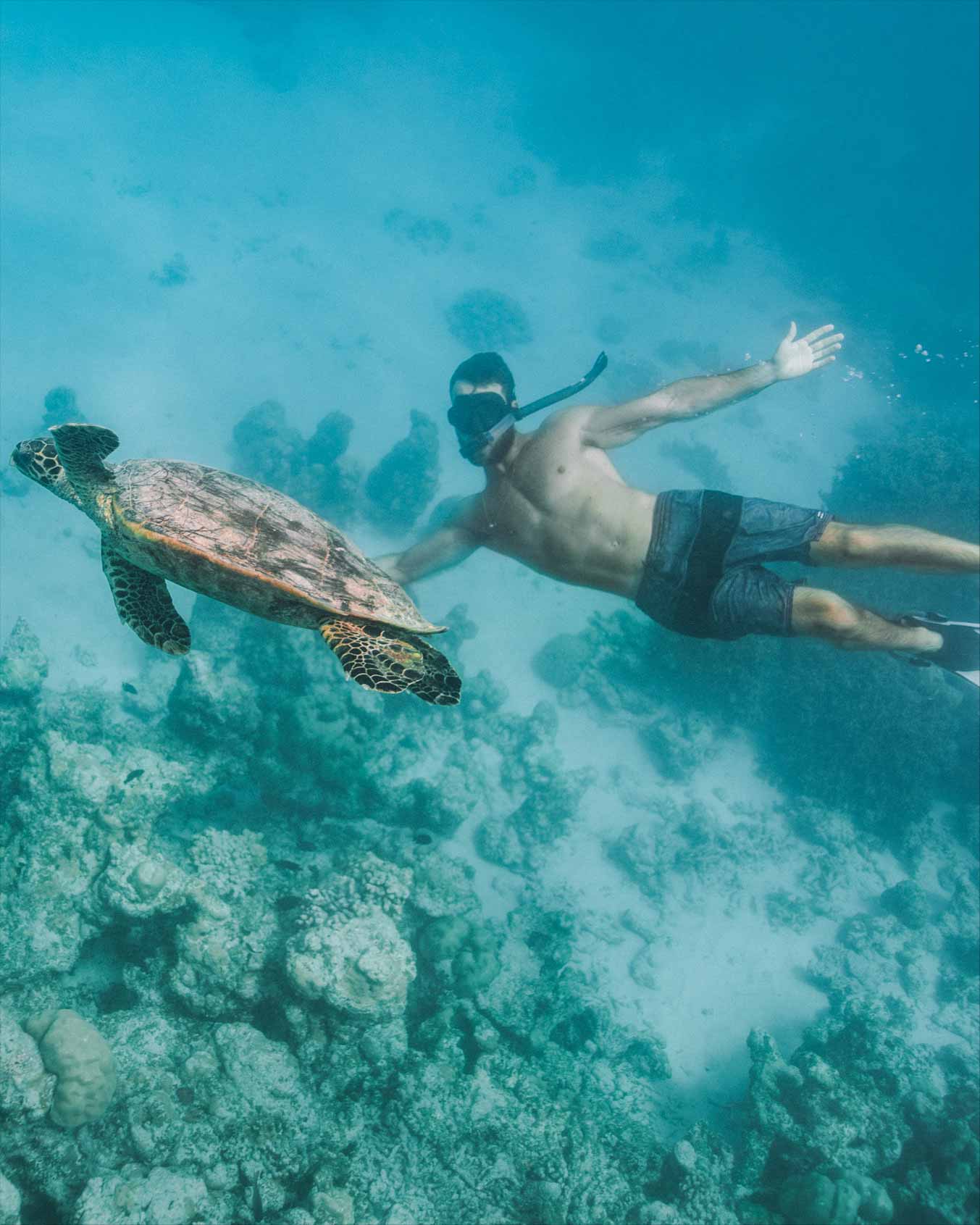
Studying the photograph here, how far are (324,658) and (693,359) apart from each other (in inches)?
905

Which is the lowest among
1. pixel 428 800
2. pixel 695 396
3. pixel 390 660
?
pixel 428 800

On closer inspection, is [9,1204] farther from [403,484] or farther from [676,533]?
[403,484]

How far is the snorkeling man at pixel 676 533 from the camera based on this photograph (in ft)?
14.0

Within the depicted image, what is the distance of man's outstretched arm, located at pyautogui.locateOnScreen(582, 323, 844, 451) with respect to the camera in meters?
4.40

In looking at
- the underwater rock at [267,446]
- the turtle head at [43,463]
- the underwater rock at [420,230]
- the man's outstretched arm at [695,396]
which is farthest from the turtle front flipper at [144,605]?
the underwater rock at [420,230]

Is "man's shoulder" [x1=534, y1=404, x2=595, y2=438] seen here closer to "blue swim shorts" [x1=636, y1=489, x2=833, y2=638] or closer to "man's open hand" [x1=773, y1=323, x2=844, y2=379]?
"blue swim shorts" [x1=636, y1=489, x2=833, y2=638]

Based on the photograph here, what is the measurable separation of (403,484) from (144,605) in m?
12.2

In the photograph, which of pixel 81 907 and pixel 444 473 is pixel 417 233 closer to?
pixel 444 473

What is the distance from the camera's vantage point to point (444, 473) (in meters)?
17.0

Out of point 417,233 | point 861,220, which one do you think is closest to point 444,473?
point 417,233

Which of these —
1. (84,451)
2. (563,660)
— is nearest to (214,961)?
(84,451)

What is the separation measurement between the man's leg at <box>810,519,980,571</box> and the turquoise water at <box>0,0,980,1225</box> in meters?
5.53

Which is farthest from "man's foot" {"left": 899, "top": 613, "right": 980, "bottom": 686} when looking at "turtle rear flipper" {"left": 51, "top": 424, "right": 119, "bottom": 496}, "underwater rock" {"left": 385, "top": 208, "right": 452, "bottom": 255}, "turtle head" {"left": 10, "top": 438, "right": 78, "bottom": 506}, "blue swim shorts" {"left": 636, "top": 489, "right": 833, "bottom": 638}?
"underwater rock" {"left": 385, "top": 208, "right": 452, "bottom": 255}

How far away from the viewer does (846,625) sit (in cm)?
424
